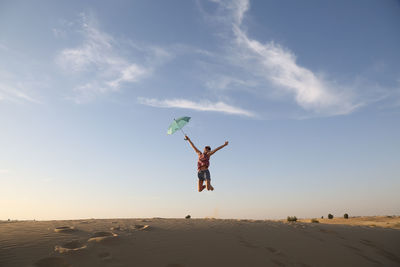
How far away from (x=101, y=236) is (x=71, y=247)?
2.52 feet

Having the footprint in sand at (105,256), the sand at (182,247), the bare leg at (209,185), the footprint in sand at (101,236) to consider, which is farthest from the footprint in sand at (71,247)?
the bare leg at (209,185)

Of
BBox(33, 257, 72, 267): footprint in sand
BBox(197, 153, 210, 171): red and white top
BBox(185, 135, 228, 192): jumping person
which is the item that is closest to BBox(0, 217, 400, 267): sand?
BBox(33, 257, 72, 267): footprint in sand

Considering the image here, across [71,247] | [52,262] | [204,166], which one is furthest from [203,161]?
[52,262]

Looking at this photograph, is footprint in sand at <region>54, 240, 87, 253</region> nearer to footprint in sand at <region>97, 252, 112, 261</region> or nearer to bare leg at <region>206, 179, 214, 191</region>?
footprint in sand at <region>97, 252, 112, 261</region>

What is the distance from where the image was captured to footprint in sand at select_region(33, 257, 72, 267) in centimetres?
394

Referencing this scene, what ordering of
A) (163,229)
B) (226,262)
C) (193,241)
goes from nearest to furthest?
(226,262) → (193,241) → (163,229)

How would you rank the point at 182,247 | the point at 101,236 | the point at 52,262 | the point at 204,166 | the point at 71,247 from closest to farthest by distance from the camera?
1. the point at 52,262
2. the point at 71,247
3. the point at 182,247
4. the point at 101,236
5. the point at 204,166

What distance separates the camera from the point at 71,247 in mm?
4660

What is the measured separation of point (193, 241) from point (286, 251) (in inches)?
78.9

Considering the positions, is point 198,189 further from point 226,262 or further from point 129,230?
Answer: point 226,262

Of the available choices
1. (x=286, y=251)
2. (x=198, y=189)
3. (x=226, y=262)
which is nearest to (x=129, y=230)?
(x=226, y=262)

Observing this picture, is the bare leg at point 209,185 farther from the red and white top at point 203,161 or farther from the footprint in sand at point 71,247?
the footprint in sand at point 71,247

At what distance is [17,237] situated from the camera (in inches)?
199

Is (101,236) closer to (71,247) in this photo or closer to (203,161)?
(71,247)
